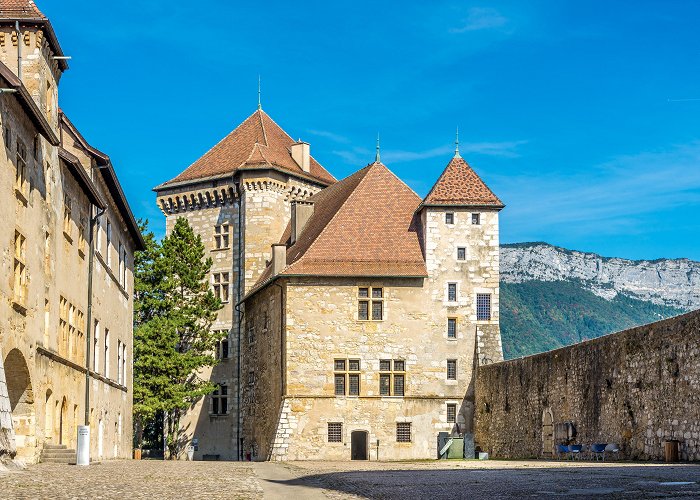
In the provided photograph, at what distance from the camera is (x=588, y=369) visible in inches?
1335

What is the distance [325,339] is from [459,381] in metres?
5.98

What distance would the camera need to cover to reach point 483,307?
165 ft

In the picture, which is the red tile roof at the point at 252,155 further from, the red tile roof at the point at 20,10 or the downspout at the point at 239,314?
the red tile roof at the point at 20,10

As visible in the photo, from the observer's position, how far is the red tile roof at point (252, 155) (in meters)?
63.3

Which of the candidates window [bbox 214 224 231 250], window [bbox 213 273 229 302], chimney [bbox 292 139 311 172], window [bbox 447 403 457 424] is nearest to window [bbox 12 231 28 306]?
window [bbox 447 403 457 424]

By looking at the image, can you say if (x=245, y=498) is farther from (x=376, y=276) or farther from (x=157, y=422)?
(x=157, y=422)

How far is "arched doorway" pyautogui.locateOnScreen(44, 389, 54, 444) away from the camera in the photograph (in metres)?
27.8

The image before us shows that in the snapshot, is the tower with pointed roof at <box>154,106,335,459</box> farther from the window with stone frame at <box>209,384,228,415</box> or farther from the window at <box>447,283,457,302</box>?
the window at <box>447,283,457,302</box>

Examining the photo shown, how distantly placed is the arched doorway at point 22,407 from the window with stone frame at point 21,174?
3679mm

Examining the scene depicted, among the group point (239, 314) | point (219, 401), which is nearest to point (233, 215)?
point (239, 314)

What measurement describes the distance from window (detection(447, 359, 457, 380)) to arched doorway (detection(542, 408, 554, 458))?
11.5 m

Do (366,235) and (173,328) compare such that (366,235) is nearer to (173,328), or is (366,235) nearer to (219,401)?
(173,328)

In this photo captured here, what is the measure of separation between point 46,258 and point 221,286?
3400 cm

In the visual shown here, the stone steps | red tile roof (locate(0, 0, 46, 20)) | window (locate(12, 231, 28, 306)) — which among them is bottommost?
the stone steps
